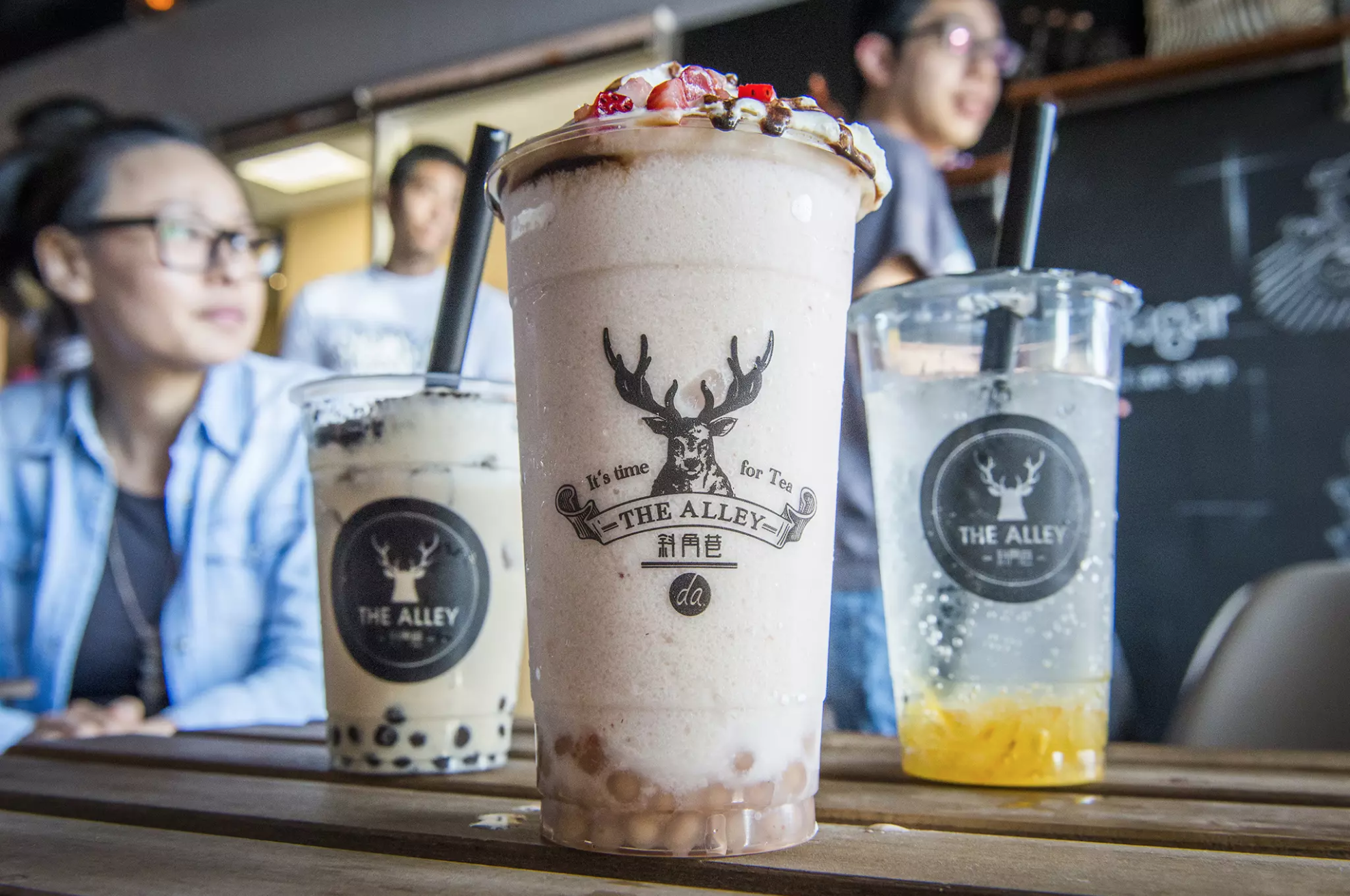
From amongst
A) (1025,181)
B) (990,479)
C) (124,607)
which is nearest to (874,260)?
(1025,181)

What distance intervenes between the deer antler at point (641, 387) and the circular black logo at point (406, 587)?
29 cm

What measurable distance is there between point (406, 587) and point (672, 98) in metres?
0.41

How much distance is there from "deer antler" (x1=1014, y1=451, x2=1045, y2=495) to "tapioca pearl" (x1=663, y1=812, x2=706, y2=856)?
0.36 m

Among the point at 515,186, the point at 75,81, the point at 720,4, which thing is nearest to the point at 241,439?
the point at 515,186

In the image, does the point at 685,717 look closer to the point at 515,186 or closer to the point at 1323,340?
the point at 515,186

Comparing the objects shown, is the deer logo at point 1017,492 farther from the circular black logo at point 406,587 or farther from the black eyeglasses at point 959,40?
the black eyeglasses at point 959,40

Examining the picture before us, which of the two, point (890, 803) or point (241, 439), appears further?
point (241, 439)

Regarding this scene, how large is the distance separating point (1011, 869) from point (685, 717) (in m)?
0.17

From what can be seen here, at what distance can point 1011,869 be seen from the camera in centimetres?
50

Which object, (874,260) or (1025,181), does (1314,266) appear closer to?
(874,260)

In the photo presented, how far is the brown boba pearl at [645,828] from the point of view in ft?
1.73

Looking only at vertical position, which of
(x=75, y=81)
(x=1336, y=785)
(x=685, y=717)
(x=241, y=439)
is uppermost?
(x=75, y=81)

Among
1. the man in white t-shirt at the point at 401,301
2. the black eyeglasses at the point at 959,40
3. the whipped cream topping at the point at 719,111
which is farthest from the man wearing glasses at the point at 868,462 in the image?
the man in white t-shirt at the point at 401,301

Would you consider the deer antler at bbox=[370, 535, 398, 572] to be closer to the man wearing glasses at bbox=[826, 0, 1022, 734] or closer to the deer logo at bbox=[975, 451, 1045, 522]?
the deer logo at bbox=[975, 451, 1045, 522]
